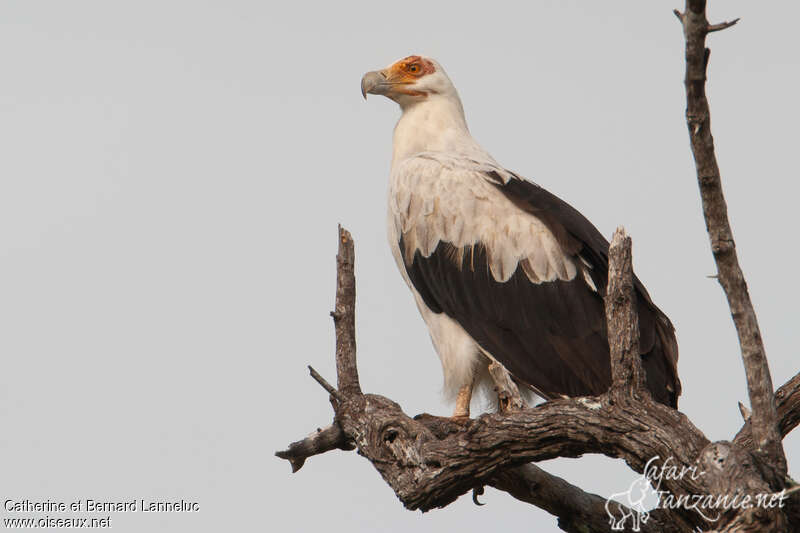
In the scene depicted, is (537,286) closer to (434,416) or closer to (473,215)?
(473,215)

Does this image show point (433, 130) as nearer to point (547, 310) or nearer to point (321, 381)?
point (547, 310)

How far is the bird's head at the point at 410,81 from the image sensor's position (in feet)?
26.7

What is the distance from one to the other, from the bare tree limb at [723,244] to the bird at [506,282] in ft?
5.73

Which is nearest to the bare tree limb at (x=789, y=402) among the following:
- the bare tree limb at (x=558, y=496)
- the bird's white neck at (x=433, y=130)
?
the bare tree limb at (x=558, y=496)

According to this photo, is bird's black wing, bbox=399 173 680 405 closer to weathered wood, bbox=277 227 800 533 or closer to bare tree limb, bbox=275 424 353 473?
weathered wood, bbox=277 227 800 533

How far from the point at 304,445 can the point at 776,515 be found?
254 centimetres

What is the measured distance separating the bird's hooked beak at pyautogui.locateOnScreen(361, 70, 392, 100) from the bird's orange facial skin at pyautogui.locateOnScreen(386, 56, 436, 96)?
1.8 inches

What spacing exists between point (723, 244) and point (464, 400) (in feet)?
9.53

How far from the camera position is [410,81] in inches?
322

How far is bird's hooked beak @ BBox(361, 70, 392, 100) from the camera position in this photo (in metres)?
8.19

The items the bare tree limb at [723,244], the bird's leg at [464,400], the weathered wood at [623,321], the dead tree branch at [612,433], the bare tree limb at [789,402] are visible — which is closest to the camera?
the bare tree limb at [723,244]

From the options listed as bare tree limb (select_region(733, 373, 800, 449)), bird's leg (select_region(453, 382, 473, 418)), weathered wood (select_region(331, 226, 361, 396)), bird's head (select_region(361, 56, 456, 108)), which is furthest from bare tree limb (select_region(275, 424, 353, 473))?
bird's head (select_region(361, 56, 456, 108))

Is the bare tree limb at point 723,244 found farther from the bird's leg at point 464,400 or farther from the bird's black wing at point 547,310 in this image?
the bird's leg at point 464,400

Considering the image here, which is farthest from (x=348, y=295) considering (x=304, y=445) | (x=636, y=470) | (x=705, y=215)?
(x=705, y=215)
